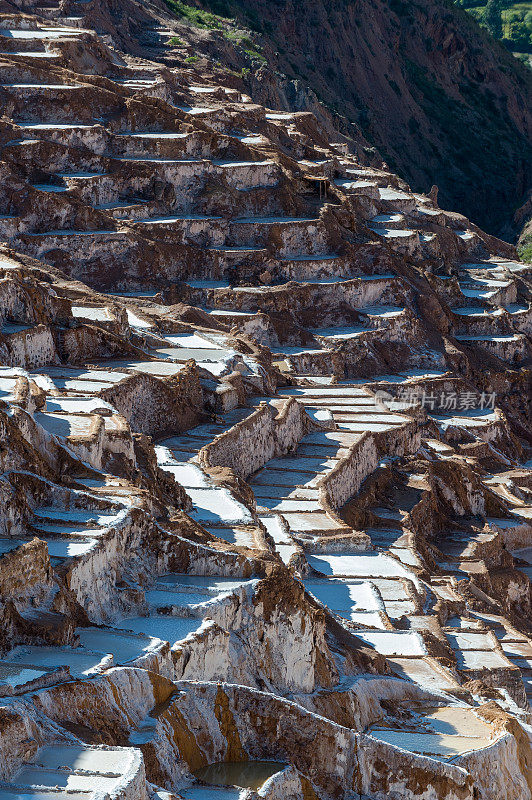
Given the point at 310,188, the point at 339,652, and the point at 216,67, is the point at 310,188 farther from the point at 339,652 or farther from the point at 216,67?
the point at 339,652

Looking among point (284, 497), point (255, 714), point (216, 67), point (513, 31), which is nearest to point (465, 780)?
point (255, 714)

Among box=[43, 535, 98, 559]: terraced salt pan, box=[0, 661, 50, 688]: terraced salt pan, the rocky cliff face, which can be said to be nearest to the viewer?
box=[0, 661, 50, 688]: terraced salt pan

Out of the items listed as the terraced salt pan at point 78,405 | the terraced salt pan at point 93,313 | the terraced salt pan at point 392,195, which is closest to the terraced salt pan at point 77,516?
the terraced salt pan at point 78,405

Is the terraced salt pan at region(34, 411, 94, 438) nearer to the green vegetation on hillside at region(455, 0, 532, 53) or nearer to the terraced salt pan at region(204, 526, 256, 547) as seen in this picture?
the terraced salt pan at region(204, 526, 256, 547)

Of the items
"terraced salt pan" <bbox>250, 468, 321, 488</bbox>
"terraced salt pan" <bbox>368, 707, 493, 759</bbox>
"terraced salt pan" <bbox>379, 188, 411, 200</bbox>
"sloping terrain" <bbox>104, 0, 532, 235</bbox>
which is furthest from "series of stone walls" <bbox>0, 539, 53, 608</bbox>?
"sloping terrain" <bbox>104, 0, 532, 235</bbox>

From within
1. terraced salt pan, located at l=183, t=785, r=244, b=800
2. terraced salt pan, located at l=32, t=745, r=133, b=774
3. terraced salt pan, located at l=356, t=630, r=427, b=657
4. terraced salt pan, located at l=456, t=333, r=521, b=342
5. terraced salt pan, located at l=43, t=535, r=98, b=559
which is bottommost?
terraced salt pan, located at l=456, t=333, r=521, b=342
